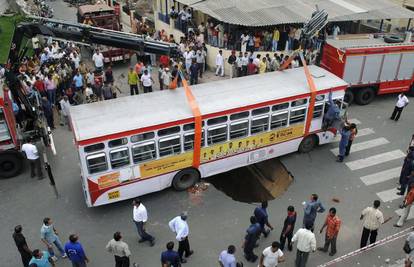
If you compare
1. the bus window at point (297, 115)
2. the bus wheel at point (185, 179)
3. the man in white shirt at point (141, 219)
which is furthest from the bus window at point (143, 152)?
the bus window at point (297, 115)

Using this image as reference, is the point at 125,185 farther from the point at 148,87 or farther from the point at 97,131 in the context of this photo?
the point at 148,87

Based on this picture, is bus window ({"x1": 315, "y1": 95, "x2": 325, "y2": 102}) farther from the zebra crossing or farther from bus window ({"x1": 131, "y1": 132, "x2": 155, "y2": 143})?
bus window ({"x1": 131, "y1": 132, "x2": 155, "y2": 143})

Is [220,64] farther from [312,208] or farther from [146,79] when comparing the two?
[312,208]

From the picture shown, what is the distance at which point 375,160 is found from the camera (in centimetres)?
1487

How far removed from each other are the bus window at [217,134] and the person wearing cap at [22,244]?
235 inches

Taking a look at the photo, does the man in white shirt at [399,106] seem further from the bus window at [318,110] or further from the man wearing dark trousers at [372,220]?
the man wearing dark trousers at [372,220]

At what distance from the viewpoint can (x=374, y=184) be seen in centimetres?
1367

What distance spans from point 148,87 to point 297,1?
11.6m

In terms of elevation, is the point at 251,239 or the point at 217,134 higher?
the point at 217,134

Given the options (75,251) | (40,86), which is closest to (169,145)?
(75,251)

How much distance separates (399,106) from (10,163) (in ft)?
51.1

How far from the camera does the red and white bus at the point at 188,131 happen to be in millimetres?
11531

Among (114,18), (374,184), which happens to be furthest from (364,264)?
(114,18)

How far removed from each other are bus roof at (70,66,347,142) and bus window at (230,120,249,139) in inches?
25.2
